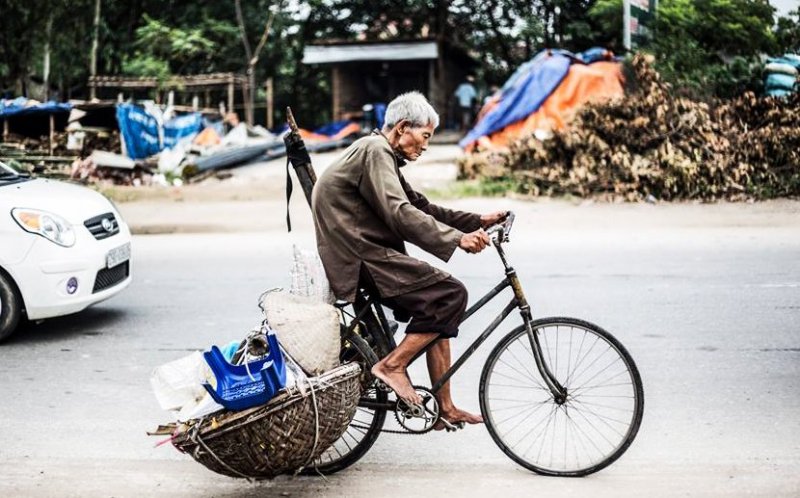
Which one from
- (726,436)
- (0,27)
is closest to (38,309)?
(726,436)

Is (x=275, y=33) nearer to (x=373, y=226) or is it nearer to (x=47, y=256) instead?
(x=47, y=256)

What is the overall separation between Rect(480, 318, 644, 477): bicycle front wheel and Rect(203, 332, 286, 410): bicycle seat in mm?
1053

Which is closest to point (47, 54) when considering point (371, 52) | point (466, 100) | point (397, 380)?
point (371, 52)

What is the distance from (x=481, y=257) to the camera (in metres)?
10.5

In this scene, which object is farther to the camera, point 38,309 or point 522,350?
point 38,309

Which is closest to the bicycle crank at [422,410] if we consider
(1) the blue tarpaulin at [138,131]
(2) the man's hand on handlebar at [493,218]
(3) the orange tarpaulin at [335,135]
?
(2) the man's hand on handlebar at [493,218]

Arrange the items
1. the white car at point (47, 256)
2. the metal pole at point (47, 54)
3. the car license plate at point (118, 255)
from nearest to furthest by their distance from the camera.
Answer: the white car at point (47, 256), the car license plate at point (118, 255), the metal pole at point (47, 54)

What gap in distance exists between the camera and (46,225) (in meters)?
7.14

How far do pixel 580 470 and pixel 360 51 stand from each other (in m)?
24.8

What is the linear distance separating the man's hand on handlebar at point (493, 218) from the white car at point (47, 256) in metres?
3.89

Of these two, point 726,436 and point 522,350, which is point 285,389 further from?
point 726,436

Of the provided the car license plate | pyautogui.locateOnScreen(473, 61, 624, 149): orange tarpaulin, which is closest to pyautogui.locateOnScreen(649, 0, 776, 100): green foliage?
pyautogui.locateOnScreen(473, 61, 624, 149): orange tarpaulin

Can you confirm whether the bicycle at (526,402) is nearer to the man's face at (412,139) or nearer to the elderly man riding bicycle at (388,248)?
the elderly man riding bicycle at (388,248)

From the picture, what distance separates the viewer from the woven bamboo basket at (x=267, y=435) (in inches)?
152
